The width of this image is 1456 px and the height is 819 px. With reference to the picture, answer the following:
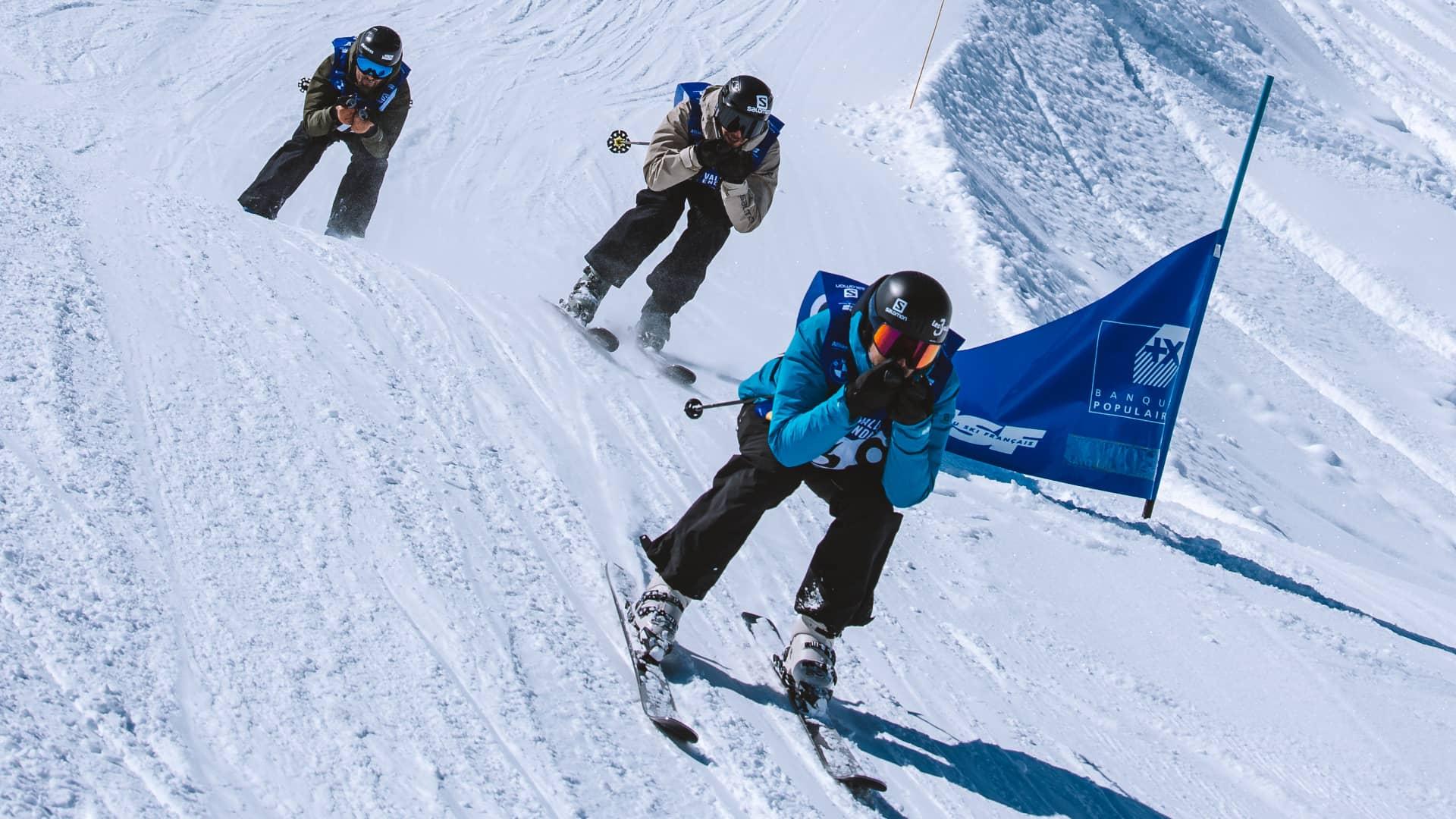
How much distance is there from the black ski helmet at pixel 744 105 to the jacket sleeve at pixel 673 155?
280 millimetres

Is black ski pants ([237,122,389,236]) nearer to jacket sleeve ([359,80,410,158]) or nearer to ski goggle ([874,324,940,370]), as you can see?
jacket sleeve ([359,80,410,158])

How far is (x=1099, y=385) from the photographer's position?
7.50 meters

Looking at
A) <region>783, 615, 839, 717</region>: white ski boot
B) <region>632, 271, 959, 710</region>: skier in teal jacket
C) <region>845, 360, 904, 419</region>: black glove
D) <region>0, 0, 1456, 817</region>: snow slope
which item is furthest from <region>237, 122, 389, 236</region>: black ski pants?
<region>845, 360, 904, 419</region>: black glove

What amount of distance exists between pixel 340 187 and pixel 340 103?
2.40 feet

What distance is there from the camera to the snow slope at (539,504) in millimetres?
3576

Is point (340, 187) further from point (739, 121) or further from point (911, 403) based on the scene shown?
point (911, 403)

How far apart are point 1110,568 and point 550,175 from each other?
6.91m

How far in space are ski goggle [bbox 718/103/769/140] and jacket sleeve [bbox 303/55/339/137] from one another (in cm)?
387

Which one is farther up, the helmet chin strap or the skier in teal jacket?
the helmet chin strap

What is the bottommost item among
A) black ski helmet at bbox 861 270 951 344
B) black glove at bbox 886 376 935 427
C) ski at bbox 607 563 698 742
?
ski at bbox 607 563 698 742

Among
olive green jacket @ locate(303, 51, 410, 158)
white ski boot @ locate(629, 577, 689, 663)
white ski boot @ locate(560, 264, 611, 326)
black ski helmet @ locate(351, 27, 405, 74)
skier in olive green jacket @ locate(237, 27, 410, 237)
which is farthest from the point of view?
olive green jacket @ locate(303, 51, 410, 158)

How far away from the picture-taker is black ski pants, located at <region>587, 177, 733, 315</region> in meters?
7.80

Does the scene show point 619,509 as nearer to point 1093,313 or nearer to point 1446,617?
point 1093,313

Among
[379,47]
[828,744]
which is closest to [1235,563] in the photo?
[828,744]
